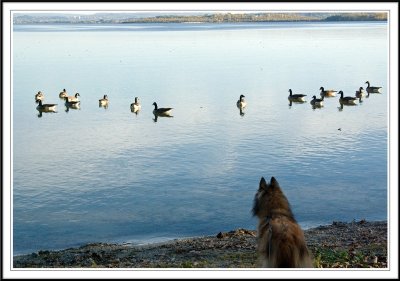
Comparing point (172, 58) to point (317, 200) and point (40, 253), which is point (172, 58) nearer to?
point (317, 200)

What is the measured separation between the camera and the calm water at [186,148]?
1418 centimetres

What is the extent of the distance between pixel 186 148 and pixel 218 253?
30.8 ft

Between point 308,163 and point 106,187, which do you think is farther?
point 308,163

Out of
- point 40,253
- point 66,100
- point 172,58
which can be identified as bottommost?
point 40,253

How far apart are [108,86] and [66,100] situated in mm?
4395

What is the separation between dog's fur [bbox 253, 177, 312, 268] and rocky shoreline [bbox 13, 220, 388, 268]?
1234mm

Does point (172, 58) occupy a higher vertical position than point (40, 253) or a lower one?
higher

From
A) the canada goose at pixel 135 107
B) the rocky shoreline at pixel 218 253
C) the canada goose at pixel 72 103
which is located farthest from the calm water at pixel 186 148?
the rocky shoreline at pixel 218 253

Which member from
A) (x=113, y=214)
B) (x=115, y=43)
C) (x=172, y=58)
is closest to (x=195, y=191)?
(x=113, y=214)

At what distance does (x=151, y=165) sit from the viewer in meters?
18.2

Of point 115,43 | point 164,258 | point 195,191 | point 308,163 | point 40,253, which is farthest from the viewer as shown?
point 115,43

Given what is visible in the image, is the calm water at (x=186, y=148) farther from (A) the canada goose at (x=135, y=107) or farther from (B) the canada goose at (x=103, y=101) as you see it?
(B) the canada goose at (x=103, y=101)

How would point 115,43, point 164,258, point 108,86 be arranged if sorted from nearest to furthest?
point 164,258 → point 108,86 → point 115,43

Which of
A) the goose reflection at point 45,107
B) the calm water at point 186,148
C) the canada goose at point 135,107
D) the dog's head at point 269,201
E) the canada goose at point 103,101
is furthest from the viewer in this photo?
the canada goose at point 103,101
